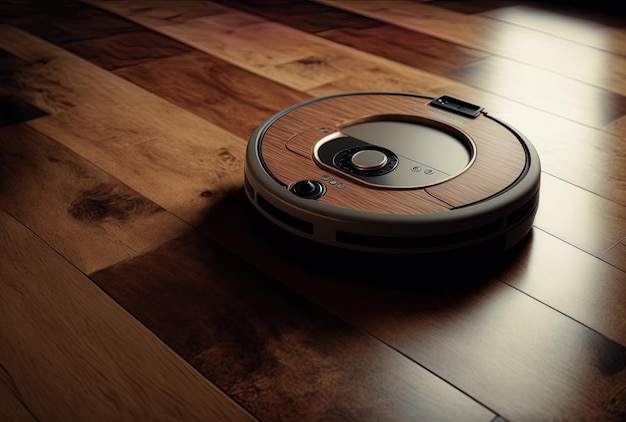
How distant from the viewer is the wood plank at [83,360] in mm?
659

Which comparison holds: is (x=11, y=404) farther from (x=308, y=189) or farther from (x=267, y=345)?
(x=308, y=189)

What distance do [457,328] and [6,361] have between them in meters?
0.47

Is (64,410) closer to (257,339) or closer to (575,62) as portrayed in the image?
(257,339)

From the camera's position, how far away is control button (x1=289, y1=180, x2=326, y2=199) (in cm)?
84

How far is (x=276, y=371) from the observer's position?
71 centimetres

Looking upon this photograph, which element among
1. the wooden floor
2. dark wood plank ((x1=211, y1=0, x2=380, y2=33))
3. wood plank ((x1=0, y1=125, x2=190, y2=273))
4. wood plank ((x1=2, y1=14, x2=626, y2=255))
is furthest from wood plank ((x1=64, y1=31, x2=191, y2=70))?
wood plank ((x1=0, y1=125, x2=190, y2=273))

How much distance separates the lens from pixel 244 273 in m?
0.85

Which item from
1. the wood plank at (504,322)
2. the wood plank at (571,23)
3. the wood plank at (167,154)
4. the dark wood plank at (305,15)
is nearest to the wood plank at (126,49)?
the wood plank at (167,154)

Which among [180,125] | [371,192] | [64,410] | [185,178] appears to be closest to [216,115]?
[180,125]

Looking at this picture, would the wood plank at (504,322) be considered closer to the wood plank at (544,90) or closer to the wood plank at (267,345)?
the wood plank at (267,345)

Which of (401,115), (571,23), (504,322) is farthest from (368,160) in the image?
(571,23)

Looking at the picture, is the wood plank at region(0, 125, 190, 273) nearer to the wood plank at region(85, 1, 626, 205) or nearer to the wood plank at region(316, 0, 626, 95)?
the wood plank at region(85, 1, 626, 205)

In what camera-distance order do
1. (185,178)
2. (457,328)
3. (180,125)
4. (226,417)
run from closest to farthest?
(226,417) → (457,328) → (185,178) → (180,125)

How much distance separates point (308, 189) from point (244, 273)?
0.42 feet
